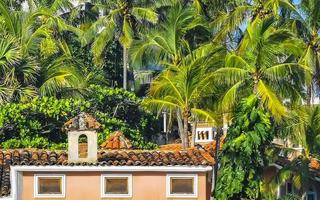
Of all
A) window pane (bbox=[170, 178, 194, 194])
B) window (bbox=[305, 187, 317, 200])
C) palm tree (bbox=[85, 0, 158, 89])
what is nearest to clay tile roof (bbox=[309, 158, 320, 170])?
window (bbox=[305, 187, 317, 200])

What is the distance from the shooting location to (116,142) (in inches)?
1489

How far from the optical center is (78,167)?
3161cm

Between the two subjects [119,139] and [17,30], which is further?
[17,30]

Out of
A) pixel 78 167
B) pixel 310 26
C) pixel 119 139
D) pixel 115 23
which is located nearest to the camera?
pixel 78 167

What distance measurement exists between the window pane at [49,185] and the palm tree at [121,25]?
1530 centimetres

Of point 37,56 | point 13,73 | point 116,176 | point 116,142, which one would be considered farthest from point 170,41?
point 116,176

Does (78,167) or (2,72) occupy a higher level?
(2,72)

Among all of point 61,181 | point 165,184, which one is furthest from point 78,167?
point 165,184

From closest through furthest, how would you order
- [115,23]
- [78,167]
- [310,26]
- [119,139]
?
1. [78,167]
2. [119,139]
3. [310,26]
4. [115,23]

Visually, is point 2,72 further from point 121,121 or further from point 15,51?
point 121,121

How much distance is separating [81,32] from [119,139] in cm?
1230

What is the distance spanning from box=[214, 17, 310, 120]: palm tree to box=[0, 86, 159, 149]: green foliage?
21.3ft

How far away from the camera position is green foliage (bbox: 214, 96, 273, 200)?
33.8 metres

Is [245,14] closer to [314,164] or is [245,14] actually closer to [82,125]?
[314,164]
